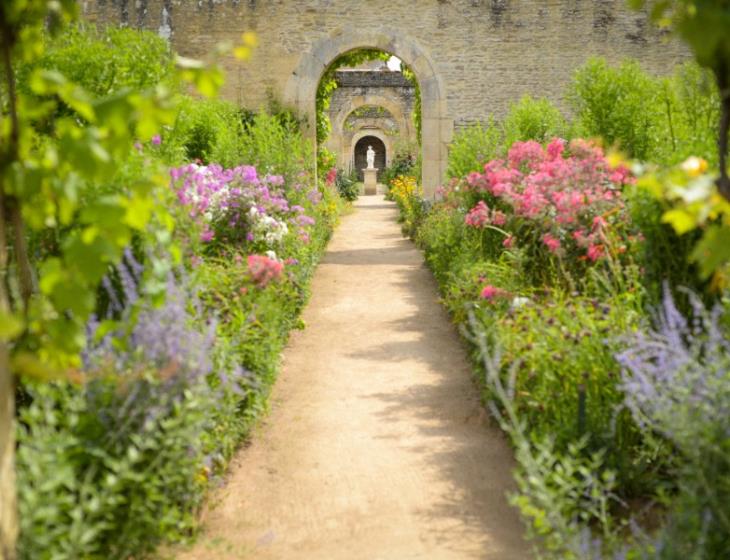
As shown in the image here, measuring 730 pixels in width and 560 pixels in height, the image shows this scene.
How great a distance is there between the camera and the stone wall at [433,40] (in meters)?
11.5

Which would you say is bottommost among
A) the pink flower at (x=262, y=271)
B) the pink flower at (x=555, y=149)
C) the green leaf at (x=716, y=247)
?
the pink flower at (x=262, y=271)

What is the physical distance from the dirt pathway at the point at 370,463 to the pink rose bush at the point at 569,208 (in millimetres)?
1058

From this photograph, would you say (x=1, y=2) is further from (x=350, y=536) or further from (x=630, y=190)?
(x=630, y=190)

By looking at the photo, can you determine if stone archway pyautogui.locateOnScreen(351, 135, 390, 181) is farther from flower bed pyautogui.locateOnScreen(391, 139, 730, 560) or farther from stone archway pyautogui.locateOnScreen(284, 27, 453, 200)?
flower bed pyautogui.locateOnScreen(391, 139, 730, 560)

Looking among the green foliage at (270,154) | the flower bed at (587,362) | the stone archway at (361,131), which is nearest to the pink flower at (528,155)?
the flower bed at (587,362)

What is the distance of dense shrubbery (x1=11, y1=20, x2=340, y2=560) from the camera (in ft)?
8.23

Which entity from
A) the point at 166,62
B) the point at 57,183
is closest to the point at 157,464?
the point at 57,183

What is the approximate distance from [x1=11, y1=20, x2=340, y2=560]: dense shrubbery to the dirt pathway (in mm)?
211

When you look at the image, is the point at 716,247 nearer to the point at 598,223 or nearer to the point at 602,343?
the point at 602,343

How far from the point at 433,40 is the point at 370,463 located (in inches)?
339

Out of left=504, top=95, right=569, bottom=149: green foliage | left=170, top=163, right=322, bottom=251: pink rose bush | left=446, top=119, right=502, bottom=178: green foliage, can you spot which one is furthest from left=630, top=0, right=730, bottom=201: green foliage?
left=504, top=95, right=569, bottom=149: green foliage

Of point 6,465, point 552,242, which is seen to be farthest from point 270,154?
point 6,465

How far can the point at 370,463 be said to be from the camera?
411 cm

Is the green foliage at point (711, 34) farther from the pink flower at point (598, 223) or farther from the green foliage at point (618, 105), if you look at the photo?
the green foliage at point (618, 105)
